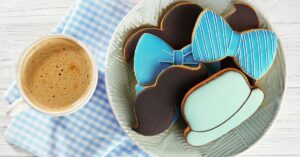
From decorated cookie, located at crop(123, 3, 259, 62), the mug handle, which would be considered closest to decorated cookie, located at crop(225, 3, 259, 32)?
decorated cookie, located at crop(123, 3, 259, 62)

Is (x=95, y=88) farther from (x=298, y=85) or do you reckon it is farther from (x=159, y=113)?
(x=298, y=85)

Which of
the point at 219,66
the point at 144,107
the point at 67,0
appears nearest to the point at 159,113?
the point at 144,107

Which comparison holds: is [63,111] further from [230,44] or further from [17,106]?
[230,44]

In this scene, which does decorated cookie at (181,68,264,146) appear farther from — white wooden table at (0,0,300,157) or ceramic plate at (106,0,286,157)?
white wooden table at (0,0,300,157)

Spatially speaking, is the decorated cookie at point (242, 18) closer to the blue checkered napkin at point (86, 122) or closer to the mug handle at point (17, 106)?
the blue checkered napkin at point (86, 122)

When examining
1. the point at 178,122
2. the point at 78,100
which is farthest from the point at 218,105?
the point at 78,100
